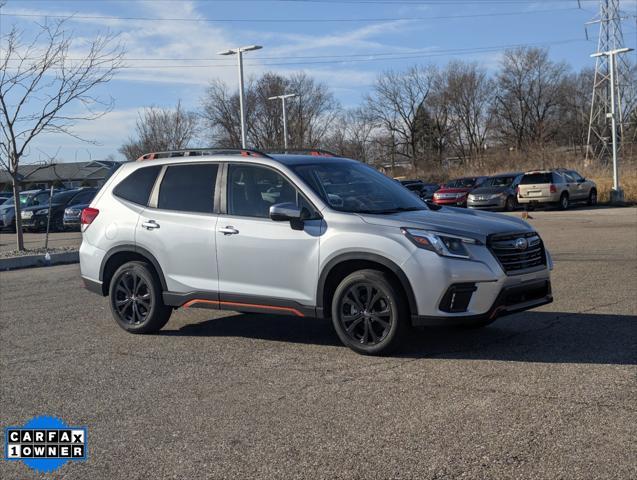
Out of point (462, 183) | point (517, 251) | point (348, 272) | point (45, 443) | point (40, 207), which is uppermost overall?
point (462, 183)

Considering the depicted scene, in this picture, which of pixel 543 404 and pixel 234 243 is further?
pixel 234 243

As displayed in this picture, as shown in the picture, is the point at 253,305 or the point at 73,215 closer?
the point at 253,305

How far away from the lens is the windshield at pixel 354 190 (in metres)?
6.91

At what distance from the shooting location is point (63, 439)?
4828 mm

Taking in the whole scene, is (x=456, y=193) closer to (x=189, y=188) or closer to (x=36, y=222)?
Answer: (x=36, y=222)

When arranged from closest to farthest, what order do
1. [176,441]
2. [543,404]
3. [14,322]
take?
[176,441]
[543,404]
[14,322]

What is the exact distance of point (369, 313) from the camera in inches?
254

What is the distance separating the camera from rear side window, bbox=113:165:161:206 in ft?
26.1

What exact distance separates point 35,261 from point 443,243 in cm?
1264

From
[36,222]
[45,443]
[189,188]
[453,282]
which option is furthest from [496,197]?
[45,443]

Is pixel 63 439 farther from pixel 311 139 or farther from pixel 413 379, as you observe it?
pixel 311 139

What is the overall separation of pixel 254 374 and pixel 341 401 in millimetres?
1117

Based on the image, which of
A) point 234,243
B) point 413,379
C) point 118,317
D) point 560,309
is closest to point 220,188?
point 234,243

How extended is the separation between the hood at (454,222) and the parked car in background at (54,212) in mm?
22795
